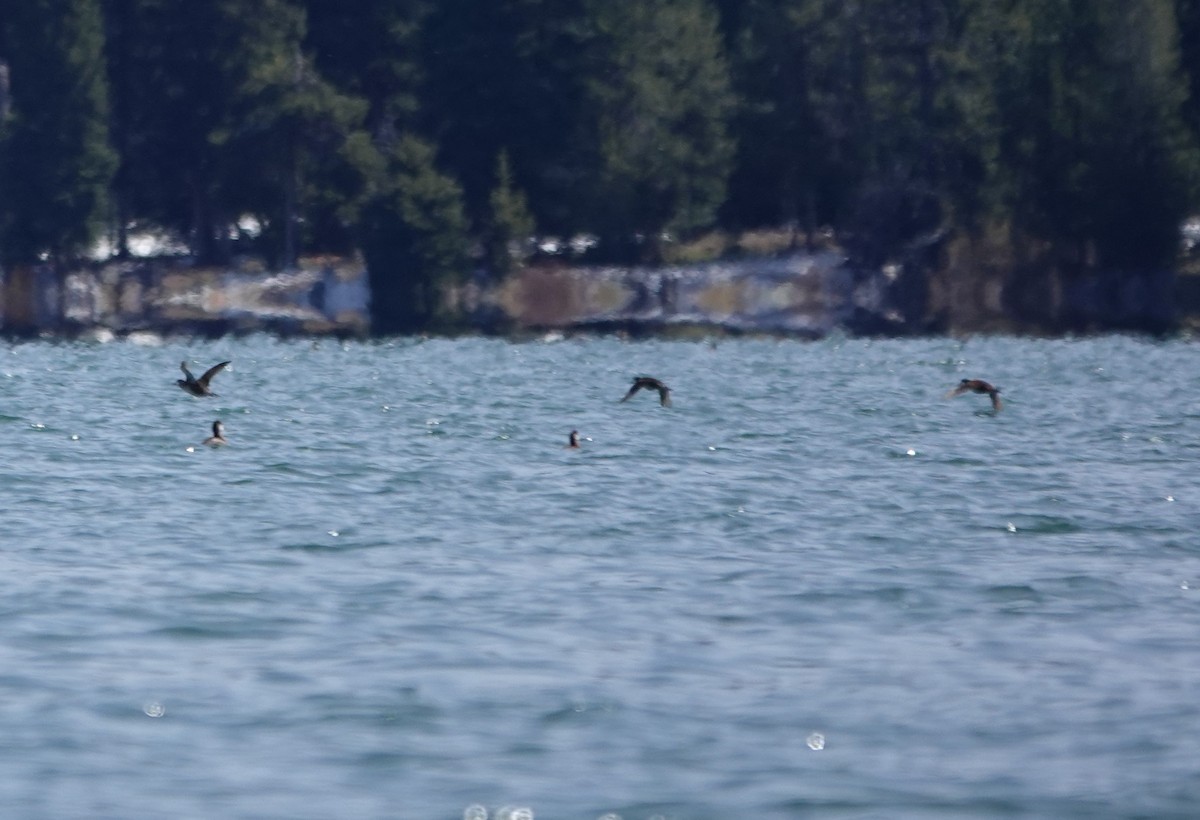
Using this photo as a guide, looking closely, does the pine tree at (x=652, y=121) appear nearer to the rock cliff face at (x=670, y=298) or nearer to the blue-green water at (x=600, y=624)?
the rock cliff face at (x=670, y=298)

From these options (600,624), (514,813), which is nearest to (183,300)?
(600,624)

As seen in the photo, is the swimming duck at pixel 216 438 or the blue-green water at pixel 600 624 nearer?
the blue-green water at pixel 600 624

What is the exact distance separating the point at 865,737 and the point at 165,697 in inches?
148

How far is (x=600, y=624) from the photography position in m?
15.3

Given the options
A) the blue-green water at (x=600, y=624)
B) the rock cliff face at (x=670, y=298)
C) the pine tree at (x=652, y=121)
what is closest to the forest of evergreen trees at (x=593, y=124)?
the pine tree at (x=652, y=121)

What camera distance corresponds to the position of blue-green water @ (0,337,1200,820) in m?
11.2

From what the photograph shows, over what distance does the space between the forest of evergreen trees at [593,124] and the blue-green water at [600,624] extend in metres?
40.2

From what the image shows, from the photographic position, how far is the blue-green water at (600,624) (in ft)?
36.7

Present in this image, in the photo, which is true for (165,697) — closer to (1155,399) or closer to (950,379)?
(1155,399)

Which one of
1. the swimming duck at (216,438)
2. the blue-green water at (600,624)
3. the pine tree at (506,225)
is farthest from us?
the pine tree at (506,225)

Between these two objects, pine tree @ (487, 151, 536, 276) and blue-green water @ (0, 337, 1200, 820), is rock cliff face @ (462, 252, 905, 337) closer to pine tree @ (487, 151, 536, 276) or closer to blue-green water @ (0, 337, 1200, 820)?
pine tree @ (487, 151, 536, 276)

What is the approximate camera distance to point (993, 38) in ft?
237

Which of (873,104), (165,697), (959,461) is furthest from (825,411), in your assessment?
(873,104)

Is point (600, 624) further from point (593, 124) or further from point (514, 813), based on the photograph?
point (593, 124)
